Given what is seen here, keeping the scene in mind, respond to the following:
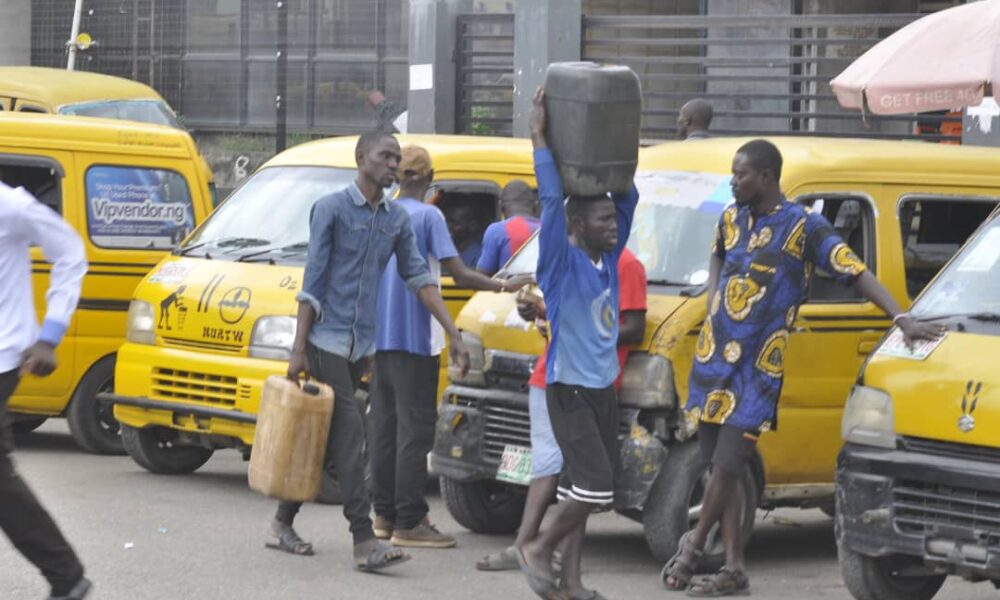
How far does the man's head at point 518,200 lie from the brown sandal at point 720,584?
2.65 meters

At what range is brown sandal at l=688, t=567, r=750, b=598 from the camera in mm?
7934

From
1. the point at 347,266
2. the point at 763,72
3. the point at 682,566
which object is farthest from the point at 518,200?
the point at 763,72

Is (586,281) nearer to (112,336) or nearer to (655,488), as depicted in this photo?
(655,488)

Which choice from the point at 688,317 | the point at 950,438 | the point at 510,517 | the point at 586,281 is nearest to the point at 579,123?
the point at 586,281

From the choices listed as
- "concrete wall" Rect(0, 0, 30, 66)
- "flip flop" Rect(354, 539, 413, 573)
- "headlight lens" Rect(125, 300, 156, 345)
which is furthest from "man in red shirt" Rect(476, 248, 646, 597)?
"concrete wall" Rect(0, 0, 30, 66)

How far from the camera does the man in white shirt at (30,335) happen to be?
6395 millimetres

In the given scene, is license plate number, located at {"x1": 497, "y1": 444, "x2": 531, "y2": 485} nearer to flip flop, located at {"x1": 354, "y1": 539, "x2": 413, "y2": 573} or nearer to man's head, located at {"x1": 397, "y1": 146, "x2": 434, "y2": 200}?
flip flop, located at {"x1": 354, "y1": 539, "x2": 413, "y2": 573}

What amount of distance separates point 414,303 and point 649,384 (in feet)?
4.34

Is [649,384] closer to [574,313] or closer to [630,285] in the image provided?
[630,285]

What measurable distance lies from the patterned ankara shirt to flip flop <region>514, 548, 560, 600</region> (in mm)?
952

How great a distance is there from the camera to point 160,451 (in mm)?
10984

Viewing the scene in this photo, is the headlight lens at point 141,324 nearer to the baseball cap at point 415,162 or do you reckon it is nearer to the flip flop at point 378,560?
the baseball cap at point 415,162

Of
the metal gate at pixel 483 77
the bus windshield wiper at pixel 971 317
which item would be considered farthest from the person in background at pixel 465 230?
the metal gate at pixel 483 77

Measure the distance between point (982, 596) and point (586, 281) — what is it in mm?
2373
